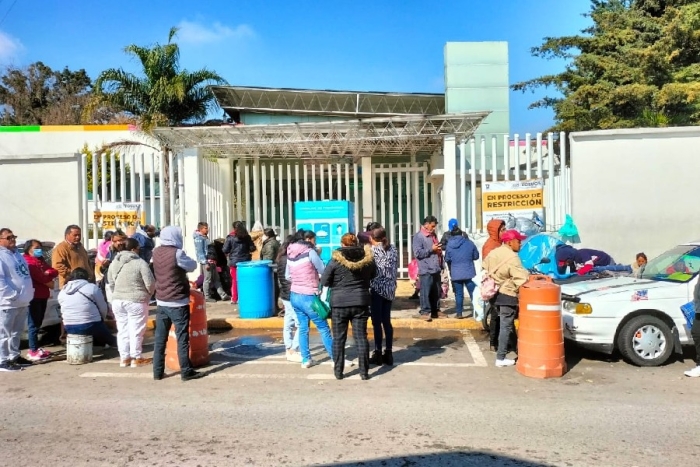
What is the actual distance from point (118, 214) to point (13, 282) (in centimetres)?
572

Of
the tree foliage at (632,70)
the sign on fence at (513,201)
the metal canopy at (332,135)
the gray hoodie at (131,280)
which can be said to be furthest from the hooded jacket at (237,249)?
the tree foliage at (632,70)

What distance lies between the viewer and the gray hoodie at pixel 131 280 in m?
6.89

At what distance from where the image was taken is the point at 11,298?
686cm

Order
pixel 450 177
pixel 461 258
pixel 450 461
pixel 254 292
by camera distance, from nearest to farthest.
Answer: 1. pixel 450 461
2. pixel 461 258
3. pixel 254 292
4. pixel 450 177

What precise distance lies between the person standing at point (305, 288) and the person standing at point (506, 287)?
6.93ft

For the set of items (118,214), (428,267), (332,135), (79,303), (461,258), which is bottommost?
(79,303)

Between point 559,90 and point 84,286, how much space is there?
20.9 metres

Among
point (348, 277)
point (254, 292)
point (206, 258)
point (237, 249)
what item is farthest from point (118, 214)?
point (348, 277)

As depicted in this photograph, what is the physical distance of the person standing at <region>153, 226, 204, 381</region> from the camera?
251 inches

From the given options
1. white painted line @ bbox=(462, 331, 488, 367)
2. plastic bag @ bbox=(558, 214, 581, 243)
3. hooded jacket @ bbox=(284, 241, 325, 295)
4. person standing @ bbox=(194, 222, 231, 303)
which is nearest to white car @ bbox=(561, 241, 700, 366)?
white painted line @ bbox=(462, 331, 488, 367)

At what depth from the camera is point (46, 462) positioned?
14.1 ft

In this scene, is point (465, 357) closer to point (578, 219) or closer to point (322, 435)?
point (322, 435)

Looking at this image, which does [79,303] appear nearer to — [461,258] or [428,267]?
[428,267]

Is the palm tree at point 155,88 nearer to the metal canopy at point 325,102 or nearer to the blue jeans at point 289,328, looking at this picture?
the metal canopy at point 325,102
